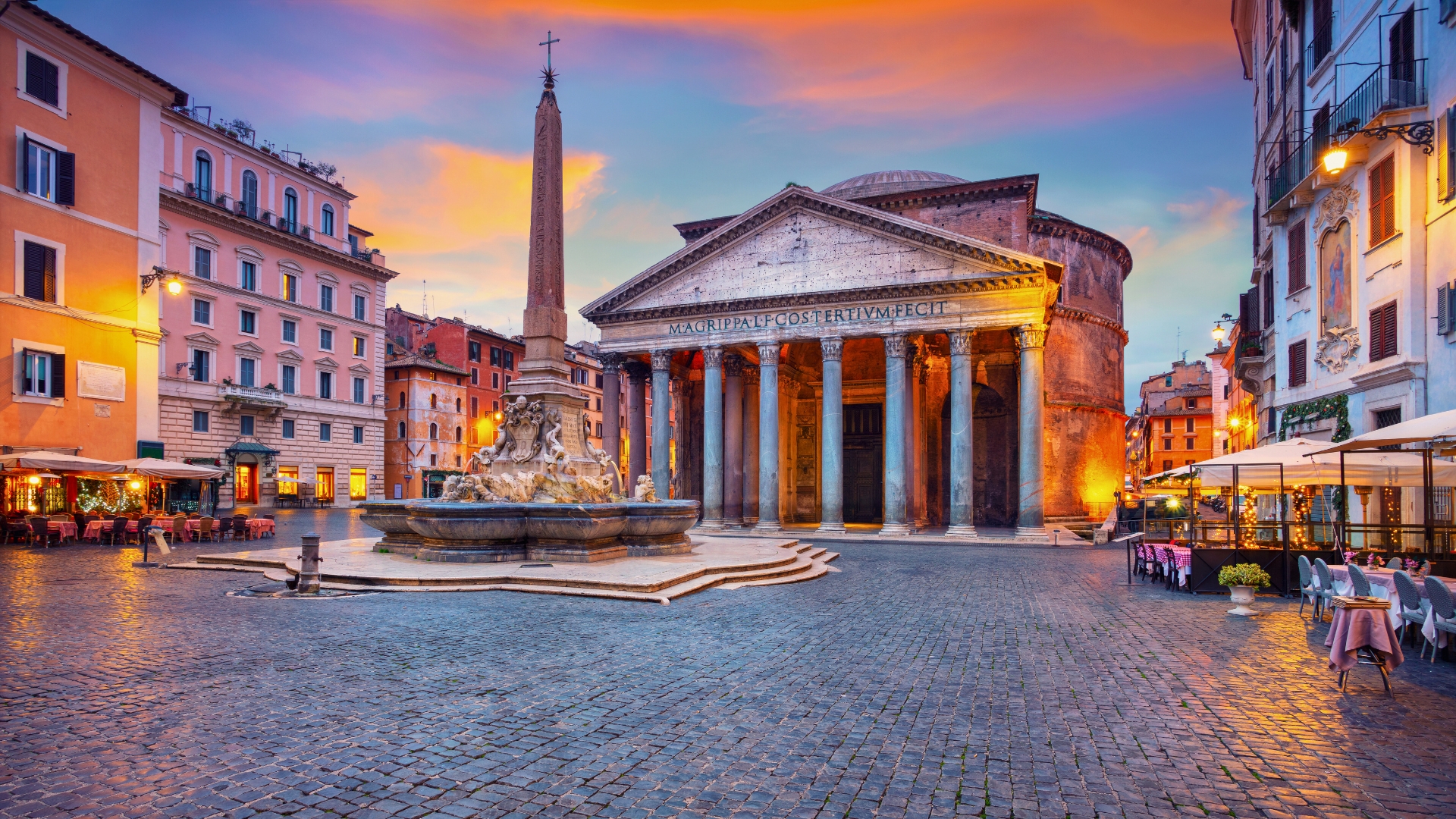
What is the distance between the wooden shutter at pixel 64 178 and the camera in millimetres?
20266

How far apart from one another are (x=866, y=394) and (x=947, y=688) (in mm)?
28537

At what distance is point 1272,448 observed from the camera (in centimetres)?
1320

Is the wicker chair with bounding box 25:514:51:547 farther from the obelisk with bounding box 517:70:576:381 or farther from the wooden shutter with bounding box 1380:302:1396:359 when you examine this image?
the wooden shutter with bounding box 1380:302:1396:359

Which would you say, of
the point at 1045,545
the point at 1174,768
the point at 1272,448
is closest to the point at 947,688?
the point at 1174,768

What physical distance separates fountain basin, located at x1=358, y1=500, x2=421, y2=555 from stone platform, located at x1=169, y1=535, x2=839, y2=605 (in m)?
0.22

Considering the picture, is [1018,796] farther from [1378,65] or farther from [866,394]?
[866,394]

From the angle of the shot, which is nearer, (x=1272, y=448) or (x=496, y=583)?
(x=496, y=583)

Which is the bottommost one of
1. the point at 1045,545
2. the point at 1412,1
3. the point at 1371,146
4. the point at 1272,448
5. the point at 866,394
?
the point at 1045,545

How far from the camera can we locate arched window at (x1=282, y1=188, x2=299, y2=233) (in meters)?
35.3

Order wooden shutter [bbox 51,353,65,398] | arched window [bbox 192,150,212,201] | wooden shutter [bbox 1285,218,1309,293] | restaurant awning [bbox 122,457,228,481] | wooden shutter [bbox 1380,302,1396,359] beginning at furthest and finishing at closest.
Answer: arched window [bbox 192,150,212,201] < wooden shutter [bbox 51,353,65,398] < wooden shutter [bbox 1285,218,1309,293] < restaurant awning [bbox 122,457,228,481] < wooden shutter [bbox 1380,302,1396,359]

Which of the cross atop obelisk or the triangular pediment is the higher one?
the triangular pediment

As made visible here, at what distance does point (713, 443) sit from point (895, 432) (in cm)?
660

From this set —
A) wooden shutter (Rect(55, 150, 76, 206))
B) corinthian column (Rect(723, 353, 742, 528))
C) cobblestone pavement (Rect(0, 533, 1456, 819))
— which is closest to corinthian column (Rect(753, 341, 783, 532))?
corinthian column (Rect(723, 353, 742, 528))

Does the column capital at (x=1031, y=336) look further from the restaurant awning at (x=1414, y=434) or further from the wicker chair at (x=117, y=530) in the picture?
the wicker chair at (x=117, y=530)
